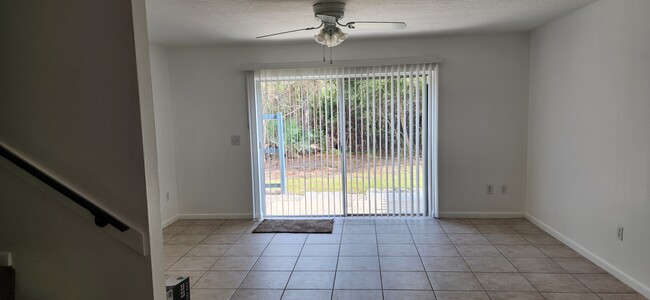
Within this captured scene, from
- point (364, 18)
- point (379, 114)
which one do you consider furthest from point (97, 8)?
point (379, 114)

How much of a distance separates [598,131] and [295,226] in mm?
3159

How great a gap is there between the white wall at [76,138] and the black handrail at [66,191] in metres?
0.05

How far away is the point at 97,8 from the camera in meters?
1.66

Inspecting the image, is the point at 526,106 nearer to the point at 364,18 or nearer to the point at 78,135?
the point at 364,18

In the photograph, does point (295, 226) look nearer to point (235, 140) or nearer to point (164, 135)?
point (235, 140)

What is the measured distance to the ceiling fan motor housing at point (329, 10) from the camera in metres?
2.88

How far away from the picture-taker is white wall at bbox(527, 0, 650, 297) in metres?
2.62

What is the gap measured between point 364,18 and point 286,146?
1902 mm

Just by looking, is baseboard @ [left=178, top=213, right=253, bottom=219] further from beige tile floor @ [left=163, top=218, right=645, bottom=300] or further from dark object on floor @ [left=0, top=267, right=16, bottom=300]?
dark object on floor @ [left=0, top=267, right=16, bottom=300]

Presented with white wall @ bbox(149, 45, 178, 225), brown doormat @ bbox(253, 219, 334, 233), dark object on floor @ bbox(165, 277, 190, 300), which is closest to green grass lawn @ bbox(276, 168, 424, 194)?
brown doormat @ bbox(253, 219, 334, 233)

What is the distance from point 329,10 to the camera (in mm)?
2914

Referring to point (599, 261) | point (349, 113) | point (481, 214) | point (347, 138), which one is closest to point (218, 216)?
point (347, 138)

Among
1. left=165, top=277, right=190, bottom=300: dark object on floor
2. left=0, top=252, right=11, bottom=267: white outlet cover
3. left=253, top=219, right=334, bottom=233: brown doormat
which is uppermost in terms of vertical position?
left=0, top=252, right=11, bottom=267: white outlet cover

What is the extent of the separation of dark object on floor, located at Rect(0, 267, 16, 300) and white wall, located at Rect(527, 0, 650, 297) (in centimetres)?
391
